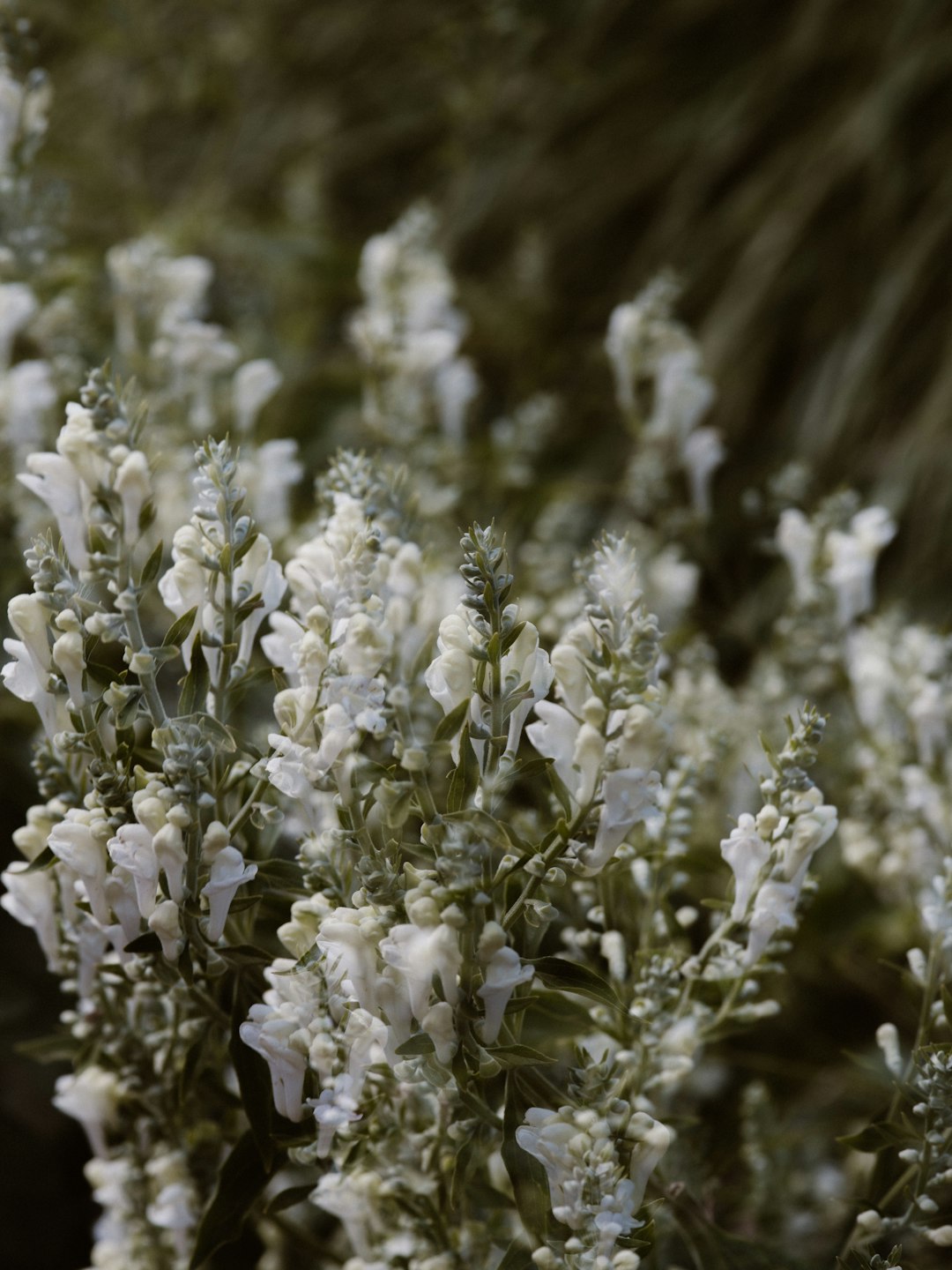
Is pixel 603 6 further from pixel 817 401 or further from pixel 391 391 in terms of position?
pixel 391 391

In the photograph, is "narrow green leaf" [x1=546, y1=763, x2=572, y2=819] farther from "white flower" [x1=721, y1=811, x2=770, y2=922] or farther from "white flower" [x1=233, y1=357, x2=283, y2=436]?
"white flower" [x1=233, y1=357, x2=283, y2=436]

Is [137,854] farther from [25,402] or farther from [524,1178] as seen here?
[25,402]

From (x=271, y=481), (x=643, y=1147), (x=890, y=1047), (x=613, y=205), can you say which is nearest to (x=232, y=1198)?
(x=643, y=1147)

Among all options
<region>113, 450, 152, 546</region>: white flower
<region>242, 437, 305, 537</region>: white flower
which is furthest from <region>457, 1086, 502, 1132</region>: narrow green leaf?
<region>242, 437, 305, 537</region>: white flower

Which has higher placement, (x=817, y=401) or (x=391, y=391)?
(x=817, y=401)

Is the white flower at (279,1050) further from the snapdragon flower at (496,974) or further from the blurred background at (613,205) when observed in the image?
the blurred background at (613,205)

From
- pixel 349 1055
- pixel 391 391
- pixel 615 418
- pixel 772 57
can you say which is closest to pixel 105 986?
pixel 349 1055
